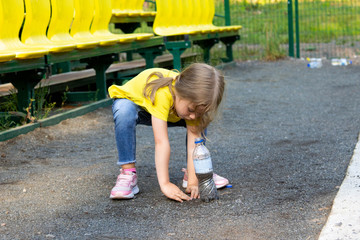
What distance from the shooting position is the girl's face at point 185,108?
8.86 feet

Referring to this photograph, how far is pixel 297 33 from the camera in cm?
1080

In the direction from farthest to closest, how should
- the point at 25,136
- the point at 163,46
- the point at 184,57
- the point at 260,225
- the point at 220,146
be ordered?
1. the point at 184,57
2. the point at 163,46
3. the point at 25,136
4. the point at 220,146
5. the point at 260,225

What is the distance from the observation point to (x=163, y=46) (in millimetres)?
7363

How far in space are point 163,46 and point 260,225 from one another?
5.10 metres

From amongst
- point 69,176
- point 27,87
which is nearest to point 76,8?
point 27,87

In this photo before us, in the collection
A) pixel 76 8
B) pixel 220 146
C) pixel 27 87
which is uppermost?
pixel 76 8

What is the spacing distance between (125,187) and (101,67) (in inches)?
133

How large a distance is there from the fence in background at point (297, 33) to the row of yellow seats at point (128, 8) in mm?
2860

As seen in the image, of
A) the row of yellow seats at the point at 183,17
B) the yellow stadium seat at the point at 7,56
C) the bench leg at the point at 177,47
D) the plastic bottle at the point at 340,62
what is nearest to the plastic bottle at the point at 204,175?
the yellow stadium seat at the point at 7,56

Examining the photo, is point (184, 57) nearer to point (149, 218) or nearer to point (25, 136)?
point (25, 136)

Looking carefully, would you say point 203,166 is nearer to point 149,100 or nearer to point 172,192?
point 172,192

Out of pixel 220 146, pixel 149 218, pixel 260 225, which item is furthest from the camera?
pixel 220 146

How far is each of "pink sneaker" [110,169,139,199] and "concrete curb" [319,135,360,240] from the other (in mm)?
998

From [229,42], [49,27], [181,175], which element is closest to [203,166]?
[181,175]
